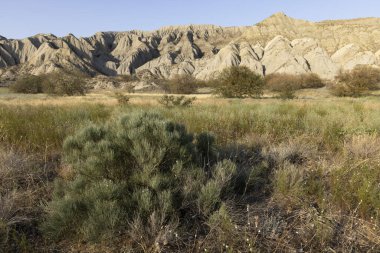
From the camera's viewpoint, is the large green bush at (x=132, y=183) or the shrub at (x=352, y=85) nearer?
the large green bush at (x=132, y=183)

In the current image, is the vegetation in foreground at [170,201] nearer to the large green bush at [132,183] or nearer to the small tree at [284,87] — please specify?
the large green bush at [132,183]

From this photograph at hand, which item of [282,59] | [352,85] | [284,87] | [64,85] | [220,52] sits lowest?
[284,87]

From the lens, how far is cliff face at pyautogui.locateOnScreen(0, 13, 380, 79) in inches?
4419

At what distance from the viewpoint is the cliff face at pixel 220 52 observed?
112250 millimetres

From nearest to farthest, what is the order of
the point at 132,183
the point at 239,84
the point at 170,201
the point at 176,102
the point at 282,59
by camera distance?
the point at 170,201
the point at 132,183
the point at 176,102
the point at 239,84
the point at 282,59

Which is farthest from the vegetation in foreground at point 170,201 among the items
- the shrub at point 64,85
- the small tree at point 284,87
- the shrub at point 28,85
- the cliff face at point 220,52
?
the cliff face at point 220,52

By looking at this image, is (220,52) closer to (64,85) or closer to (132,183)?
(64,85)

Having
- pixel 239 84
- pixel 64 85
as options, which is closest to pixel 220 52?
pixel 64 85

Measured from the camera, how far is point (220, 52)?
13275 cm

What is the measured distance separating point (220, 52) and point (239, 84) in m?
95.8

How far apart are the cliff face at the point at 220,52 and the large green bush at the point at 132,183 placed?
4486 inches

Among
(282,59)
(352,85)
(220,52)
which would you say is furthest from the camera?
(220,52)

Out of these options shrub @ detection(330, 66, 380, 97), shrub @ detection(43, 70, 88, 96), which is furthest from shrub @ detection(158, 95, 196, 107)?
shrub @ detection(43, 70, 88, 96)

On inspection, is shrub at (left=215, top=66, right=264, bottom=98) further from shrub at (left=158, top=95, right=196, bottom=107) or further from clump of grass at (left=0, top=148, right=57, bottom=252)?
clump of grass at (left=0, top=148, right=57, bottom=252)
